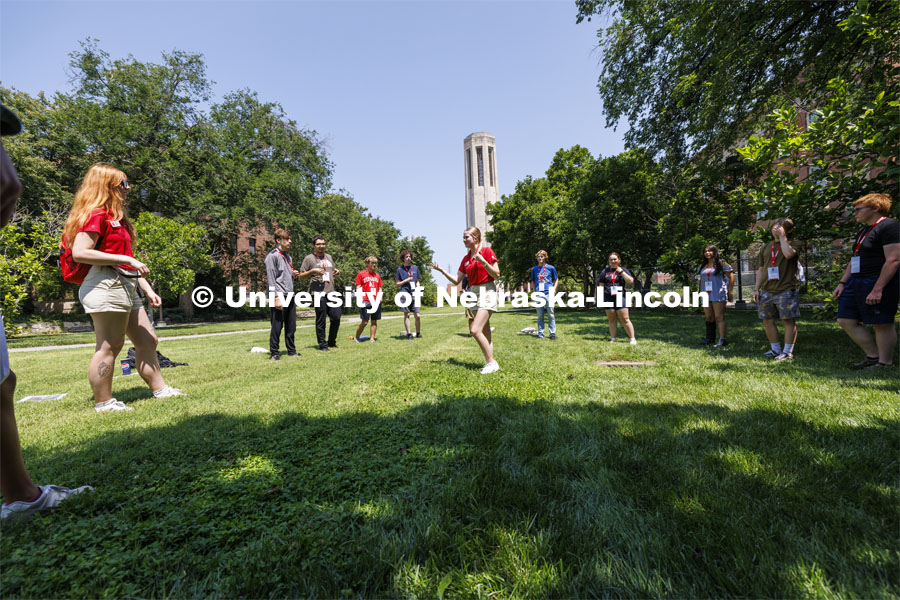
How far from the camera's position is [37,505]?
183 cm

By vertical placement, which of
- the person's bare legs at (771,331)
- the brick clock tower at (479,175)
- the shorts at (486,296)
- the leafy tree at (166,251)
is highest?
the brick clock tower at (479,175)

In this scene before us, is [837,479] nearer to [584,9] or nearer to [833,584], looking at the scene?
[833,584]

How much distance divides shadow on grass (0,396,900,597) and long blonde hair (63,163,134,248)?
1.95 metres

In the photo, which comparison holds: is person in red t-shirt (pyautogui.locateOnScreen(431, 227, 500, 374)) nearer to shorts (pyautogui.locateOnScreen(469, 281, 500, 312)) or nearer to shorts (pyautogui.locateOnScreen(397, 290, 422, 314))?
shorts (pyautogui.locateOnScreen(469, 281, 500, 312))

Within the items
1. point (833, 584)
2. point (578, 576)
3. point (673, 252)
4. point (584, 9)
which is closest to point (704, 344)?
point (673, 252)

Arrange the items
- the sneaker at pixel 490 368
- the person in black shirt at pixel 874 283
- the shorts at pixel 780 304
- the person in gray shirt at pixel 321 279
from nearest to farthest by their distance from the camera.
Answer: the person in black shirt at pixel 874 283 < the sneaker at pixel 490 368 < the shorts at pixel 780 304 < the person in gray shirt at pixel 321 279

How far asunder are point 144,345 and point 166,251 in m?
18.3

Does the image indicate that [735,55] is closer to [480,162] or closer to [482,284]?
[482,284]

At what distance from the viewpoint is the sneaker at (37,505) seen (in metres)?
1.76

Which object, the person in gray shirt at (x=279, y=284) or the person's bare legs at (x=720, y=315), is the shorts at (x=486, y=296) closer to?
the person in gray shirt at (x=279, y=284)

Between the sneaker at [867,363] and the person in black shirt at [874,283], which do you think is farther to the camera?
the sneaker at [867,363]

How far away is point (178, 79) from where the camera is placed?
25.5 m

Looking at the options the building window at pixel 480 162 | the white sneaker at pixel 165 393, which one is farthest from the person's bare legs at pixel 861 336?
the building window at pixel 480 162

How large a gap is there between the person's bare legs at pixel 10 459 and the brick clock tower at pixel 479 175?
88.0m
